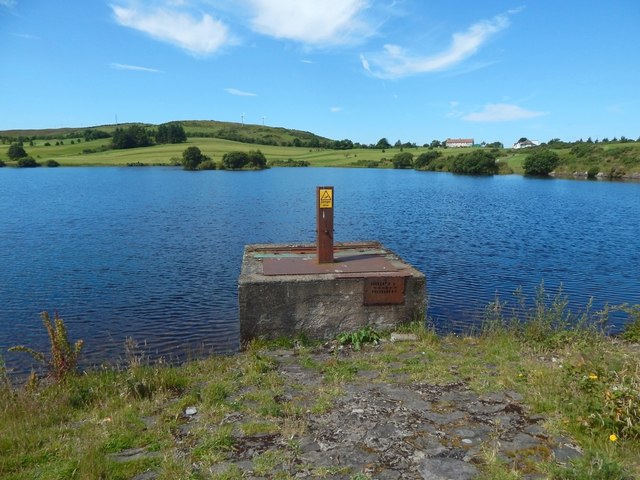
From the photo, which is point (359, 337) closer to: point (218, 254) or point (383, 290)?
point (383, 290)

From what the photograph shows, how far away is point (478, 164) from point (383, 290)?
3577 inches

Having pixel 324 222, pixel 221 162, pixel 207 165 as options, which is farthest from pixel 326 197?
pixel 221 162

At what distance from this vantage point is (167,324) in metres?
12.3

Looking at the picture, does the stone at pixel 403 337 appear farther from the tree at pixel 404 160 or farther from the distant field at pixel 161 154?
the tree at pixel 404 160

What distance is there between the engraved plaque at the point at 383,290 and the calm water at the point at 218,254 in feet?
12.5

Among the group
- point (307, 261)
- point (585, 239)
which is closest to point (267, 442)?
point (307, 261)

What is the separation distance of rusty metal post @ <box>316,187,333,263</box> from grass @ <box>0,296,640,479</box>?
227 cm

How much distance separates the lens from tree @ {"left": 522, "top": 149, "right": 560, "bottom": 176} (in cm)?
8619

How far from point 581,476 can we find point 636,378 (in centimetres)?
165

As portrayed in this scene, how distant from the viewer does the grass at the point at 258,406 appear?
169 inches

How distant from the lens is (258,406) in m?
5.59

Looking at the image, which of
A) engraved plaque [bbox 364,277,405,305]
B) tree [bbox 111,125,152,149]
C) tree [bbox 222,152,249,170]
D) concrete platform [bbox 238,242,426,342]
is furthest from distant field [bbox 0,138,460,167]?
engraved plaque [bbox 364,277,405,305]

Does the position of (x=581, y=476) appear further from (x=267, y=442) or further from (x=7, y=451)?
(x=7, y=451)

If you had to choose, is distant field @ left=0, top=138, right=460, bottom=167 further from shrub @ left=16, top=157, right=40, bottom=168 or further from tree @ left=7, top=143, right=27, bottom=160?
shrub @ left=16, top=157, right=40, bottom=168
